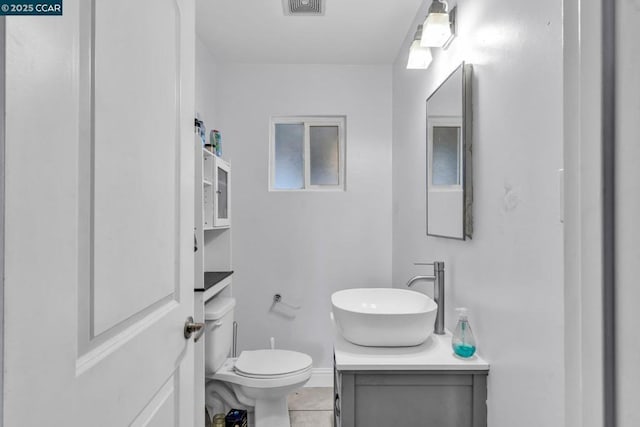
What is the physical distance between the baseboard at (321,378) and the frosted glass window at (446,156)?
5.72 ft

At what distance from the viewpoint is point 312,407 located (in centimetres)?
259

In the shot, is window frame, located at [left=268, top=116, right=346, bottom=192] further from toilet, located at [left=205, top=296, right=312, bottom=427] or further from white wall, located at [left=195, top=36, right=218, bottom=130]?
toilet, located at [left=205, top=296, right=312, bottom=427]

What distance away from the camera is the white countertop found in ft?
4.33

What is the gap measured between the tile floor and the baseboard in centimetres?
3

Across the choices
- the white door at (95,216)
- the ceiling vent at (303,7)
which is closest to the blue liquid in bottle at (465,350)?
the white door at (95,216)

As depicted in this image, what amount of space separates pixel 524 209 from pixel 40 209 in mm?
1096

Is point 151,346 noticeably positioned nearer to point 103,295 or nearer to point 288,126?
point 103,295

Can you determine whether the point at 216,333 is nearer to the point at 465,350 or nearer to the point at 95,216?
the point at 465,350

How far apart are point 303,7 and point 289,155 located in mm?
1143

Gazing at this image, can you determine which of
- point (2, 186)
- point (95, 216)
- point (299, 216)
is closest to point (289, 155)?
point (299, 216)

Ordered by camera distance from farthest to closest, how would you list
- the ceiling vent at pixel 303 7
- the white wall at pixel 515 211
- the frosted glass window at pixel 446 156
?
the ceiling vent at pixel 303 7, the frosted glass window at pixel 446 156, the white wall at pixel 515 211

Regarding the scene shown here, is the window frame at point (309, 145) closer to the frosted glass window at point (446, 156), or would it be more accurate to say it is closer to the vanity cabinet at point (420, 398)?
the frosted glass window at point (446, 156)

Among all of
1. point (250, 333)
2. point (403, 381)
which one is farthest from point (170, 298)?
point (250, 333)

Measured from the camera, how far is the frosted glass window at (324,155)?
3049mm
